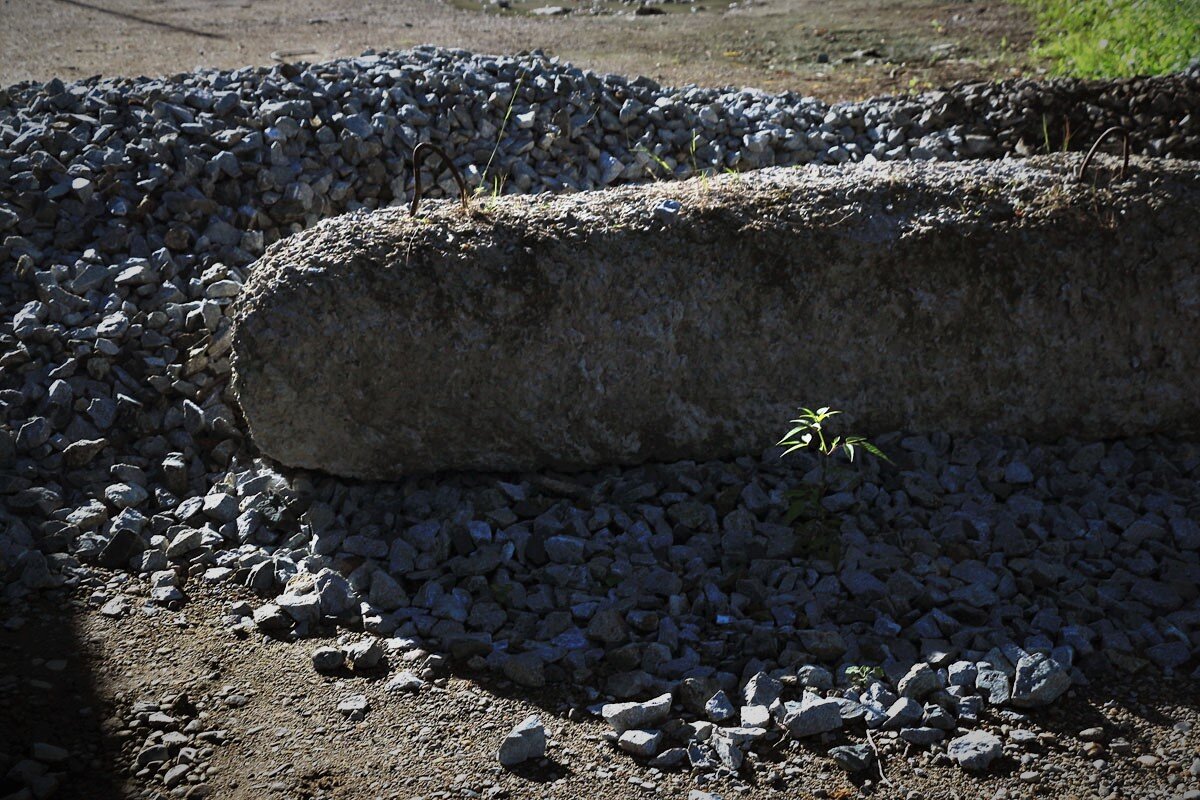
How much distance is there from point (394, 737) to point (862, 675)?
47.4 inches

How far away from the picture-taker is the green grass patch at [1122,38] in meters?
6.59

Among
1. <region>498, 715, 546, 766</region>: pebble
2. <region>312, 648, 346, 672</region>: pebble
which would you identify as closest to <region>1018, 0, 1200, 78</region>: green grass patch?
<region>498, 715, 546, 766</region>: pebble

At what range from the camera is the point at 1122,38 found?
7211 mm

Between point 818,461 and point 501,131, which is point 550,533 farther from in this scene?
point 501,131

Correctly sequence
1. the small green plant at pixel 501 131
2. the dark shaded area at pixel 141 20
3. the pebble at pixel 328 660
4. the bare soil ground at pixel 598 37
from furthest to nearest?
the dark shaded area at pixel 141 20
the bare soil ground at pixel 598 37
the small green plant at pixel 501 131
the pebble at pixel 328 660

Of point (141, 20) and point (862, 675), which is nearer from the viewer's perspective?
point (862, 675)

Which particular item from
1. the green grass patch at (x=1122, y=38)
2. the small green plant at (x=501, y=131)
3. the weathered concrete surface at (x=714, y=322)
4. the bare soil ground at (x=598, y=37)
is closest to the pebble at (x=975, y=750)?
the weathered concrete surface at (x=714, y=322)

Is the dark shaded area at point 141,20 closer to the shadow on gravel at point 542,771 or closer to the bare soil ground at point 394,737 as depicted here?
the bare soil ground at point 394,737

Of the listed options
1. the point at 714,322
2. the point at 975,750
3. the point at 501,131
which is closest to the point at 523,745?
the point at 975,750

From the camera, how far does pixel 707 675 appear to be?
2.64 metres

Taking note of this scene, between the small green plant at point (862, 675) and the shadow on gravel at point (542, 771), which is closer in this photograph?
the shadow on gravel at point (542, 771)

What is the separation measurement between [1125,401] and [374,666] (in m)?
2.58

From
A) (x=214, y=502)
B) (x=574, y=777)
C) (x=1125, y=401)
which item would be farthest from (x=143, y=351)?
(x=1125, y=401)

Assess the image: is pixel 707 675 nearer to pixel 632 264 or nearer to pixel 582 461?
pixel 582 461
